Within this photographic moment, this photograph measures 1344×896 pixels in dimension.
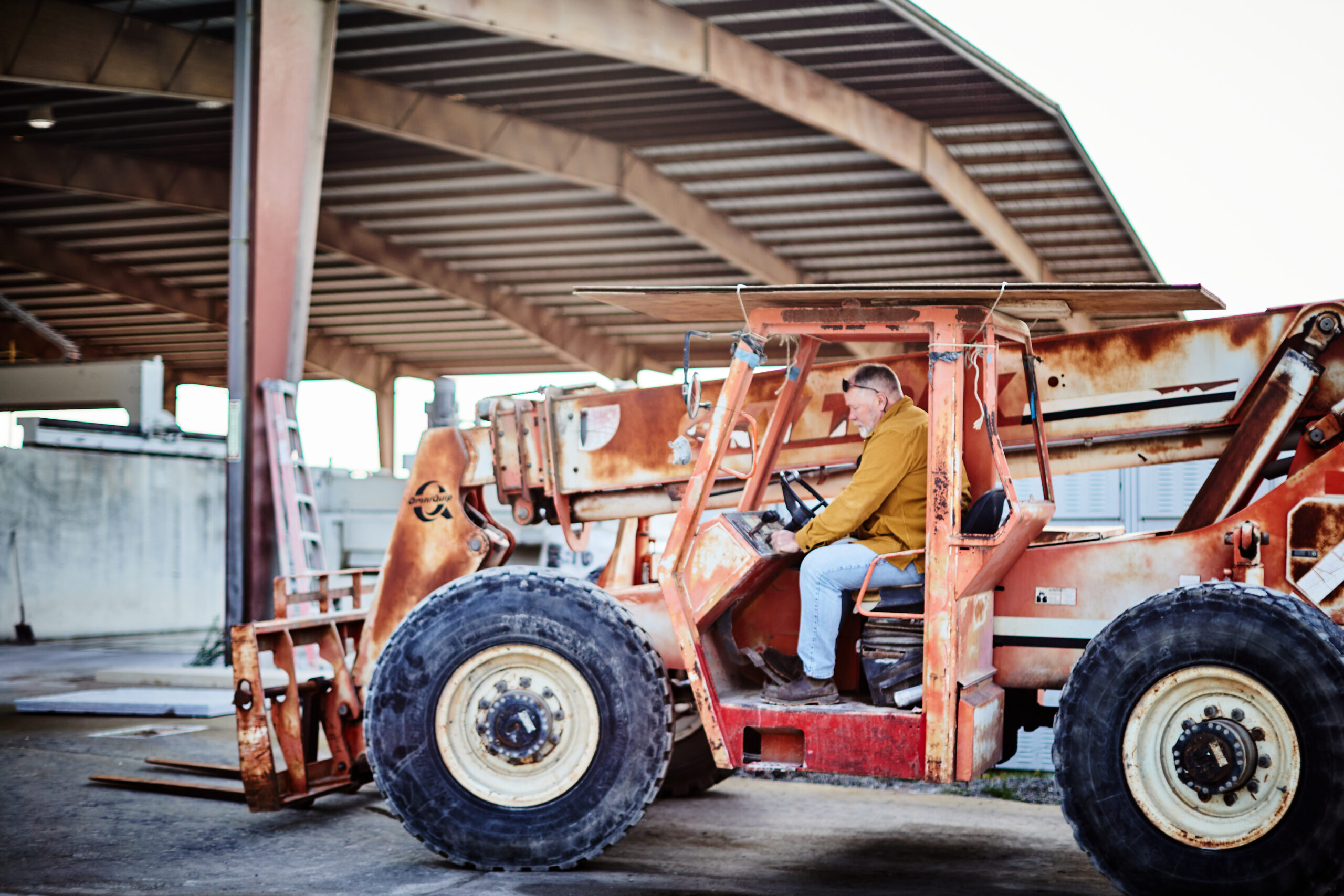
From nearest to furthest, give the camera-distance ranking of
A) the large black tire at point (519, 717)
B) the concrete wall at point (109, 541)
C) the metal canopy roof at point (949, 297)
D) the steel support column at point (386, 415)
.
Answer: the metal canopy roof at point (949, 297)
the large black tire at point (519, 717)
the concrete wall at point (109, 541)
the steel support column at point (386, 415)

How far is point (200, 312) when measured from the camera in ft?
90.8

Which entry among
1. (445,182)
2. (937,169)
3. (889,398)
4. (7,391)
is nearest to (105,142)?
(445,182)

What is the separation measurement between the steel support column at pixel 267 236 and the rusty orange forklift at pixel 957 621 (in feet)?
19.8

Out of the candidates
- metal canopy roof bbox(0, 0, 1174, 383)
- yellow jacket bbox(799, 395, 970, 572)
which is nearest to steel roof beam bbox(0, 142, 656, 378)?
metal canopy roof bbox(0, 0, 1174, 383)

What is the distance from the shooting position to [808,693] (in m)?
5.02

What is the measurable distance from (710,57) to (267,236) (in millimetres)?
5485

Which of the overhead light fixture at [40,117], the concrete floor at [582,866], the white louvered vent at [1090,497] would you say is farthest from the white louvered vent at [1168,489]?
the overhead light fixture at [40,117]

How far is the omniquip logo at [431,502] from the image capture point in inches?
248

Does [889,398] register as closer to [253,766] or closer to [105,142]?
[253,766]

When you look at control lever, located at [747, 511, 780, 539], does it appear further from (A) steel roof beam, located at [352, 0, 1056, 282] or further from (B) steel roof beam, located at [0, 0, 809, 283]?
(B) steel roof beam, located at [0, 0, 809, 283]

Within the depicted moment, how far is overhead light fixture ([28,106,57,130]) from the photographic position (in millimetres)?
17078

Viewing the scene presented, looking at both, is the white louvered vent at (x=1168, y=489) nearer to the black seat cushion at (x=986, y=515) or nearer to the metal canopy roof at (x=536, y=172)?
the black seat cushion at (x=986, y=515)

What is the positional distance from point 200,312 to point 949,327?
83.0ft

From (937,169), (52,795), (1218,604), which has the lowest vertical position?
(52,795)
